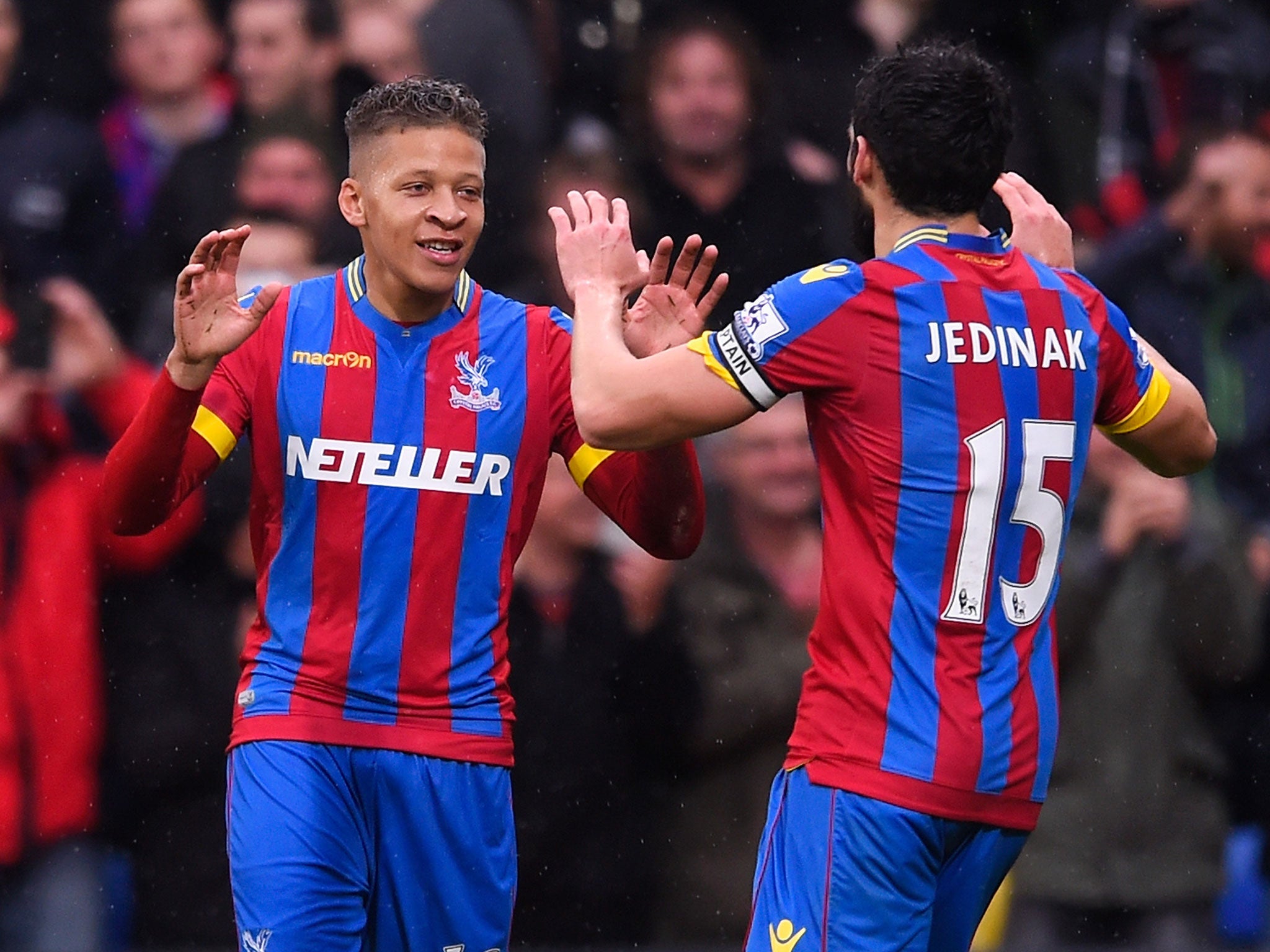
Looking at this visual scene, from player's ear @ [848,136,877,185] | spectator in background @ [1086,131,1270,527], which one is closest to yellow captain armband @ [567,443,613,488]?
player's ear @ [848,136,877,185]

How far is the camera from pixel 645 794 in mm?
6016

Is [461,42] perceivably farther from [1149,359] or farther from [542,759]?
[1149,359]

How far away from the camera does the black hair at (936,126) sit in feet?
9.68

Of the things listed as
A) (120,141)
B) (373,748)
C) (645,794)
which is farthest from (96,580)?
(373,748)

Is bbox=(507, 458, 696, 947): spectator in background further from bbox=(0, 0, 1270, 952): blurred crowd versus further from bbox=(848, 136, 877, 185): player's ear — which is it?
bbox=(848, 136, 877, 185): player's ear

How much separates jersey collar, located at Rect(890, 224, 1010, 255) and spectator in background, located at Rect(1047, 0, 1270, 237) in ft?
11.4

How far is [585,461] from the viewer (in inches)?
145

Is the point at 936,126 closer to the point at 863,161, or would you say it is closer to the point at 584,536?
the point at 863,161

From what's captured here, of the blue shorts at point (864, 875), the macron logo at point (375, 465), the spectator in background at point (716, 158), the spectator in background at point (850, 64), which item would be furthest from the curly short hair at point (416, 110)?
the spectator in background at point (850, 64)

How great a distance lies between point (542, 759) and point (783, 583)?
1.00m

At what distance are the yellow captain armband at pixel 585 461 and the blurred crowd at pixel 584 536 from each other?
2.27 meters

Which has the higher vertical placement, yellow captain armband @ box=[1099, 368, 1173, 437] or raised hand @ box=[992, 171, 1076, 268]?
raised hand @ box=[992, 171, 1076, 268]

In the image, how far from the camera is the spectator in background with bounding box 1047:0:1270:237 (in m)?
6.36

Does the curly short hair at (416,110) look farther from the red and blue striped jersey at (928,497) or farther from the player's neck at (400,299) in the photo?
the red and blue striped jersey at (928,497)
